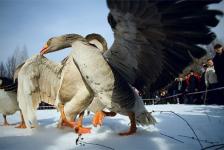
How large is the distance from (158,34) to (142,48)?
0.19 metres

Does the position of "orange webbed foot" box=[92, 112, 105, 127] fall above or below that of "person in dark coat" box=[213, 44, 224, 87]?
below

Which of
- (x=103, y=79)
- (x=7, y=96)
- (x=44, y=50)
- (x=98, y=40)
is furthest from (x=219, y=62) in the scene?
(x=7, y=96)

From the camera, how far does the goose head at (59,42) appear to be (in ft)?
8.58

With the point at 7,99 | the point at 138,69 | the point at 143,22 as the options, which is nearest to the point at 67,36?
the point at 138,69

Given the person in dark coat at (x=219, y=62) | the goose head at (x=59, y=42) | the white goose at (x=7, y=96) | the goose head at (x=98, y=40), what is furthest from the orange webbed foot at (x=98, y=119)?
the person in dark coat at (x=219, y=62)

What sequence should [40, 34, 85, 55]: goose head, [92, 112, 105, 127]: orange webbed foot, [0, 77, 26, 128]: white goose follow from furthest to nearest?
1. [0, 77, 26, 128]: white goose
2. [92, 112, 105, 127]: orange webbed foot
3. [40, 34, 85, 55]: goose head

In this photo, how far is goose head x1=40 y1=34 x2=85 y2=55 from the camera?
261 centimetres

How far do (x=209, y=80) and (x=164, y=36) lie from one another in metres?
4.00

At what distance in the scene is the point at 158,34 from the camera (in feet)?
6.32

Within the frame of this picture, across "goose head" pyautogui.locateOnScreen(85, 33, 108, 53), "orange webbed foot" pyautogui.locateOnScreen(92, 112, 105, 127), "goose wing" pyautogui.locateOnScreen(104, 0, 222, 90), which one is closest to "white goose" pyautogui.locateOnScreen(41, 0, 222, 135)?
"goose wing" pyautogui.locateOnScreen(104, 0, 222, 90)

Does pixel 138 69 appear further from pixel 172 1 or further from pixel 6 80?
pixel 6 80

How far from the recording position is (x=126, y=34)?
196cm

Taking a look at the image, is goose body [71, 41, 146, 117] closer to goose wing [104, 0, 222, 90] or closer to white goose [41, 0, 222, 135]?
white goose [41, 0, 222, 135]

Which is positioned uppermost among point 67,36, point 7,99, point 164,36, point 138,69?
point 67,36
